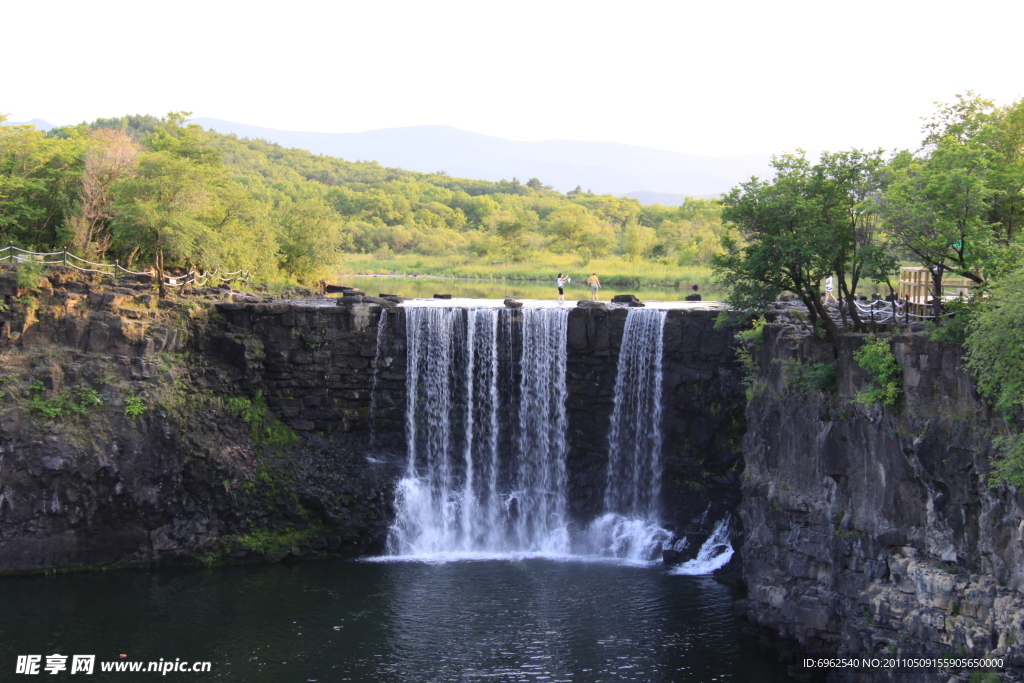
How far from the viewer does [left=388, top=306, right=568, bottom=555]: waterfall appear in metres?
32.6

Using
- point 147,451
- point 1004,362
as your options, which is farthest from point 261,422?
point 1004,362

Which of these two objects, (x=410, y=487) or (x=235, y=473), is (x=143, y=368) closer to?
(x=235, y=473)

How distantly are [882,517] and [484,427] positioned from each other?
1558 cm

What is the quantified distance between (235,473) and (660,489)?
14392 millimetres

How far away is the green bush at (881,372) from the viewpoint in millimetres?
21070

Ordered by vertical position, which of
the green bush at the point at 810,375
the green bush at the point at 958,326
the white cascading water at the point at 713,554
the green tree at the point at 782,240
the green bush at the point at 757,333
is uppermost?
the green tree at the point at 782,240

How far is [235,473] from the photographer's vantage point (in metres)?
31.0

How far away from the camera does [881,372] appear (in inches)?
841

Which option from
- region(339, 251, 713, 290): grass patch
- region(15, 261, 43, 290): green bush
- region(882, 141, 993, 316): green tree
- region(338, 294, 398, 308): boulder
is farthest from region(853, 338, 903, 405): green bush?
region(339, 251, 713, 290): grass patch

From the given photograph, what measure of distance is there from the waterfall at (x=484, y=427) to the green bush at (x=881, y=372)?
12.9 m

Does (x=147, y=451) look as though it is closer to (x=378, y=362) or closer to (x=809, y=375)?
(x=378, y=362)

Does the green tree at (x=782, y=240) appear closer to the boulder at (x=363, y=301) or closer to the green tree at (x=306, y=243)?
the boulder at (x=363, y=301)

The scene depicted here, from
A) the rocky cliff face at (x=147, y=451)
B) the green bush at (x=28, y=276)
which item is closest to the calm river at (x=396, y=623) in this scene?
the rocky cliff face at (x=147, y=451)

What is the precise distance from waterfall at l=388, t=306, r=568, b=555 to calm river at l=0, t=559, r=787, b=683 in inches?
107
